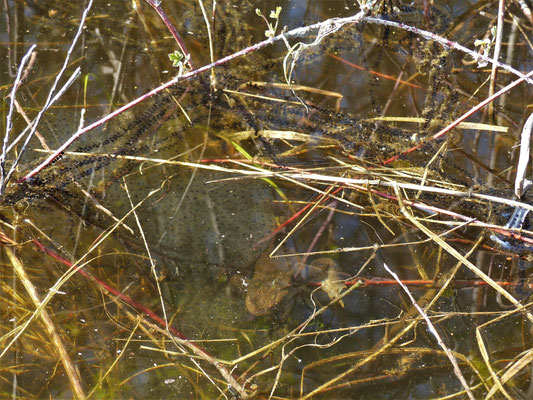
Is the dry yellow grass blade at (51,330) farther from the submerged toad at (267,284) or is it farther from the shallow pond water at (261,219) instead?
the submerged toad at (267,284)

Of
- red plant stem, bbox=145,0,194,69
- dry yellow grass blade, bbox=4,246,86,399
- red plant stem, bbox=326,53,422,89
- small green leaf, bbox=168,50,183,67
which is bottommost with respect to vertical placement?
dry yellow grass blade, bbox=4,246,86,399

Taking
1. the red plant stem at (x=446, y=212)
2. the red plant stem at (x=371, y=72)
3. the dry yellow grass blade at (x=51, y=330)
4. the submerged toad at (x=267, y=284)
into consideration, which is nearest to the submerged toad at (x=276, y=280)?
the submerged toad at (x=267, y=284)

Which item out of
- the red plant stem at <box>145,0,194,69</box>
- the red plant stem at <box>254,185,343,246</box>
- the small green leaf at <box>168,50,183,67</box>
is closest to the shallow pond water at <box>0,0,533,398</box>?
the red plant stem at <box>254,185,343,246</box>

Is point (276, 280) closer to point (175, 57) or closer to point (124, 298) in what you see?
point (124, 298)

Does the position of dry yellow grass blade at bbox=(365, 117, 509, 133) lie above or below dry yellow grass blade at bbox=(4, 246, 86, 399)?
above

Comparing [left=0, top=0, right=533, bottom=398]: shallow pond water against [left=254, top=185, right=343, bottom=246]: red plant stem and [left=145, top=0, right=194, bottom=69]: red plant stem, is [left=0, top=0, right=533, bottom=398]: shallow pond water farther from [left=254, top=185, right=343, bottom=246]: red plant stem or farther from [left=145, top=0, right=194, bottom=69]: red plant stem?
[left=145, top=0, right=194, bottom=69]: red plant stem

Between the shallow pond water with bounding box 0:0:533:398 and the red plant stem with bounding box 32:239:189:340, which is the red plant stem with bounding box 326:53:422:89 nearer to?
the shallow pond water with bounding box 0:0:533:398

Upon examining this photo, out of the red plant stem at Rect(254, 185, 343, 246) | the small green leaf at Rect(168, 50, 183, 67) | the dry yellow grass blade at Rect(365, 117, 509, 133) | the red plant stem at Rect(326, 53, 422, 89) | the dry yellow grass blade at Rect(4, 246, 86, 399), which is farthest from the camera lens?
the red plant stem at Rect(326, 53, 422, 89)

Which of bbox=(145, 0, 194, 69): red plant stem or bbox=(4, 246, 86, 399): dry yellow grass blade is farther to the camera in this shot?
bbox=(145, 0, 194, 69): red plant stem

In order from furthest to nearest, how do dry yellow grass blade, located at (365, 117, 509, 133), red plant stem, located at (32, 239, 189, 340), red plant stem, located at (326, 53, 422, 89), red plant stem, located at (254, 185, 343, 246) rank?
red plant stem, located at (326, 53, 422, 89) → dry yellow grass blade, located at (365, 117, 509, 133) → red plant stem, located at (254, 185, 343, 246) → red plant stem, located at (32, 239, 189, 340)
